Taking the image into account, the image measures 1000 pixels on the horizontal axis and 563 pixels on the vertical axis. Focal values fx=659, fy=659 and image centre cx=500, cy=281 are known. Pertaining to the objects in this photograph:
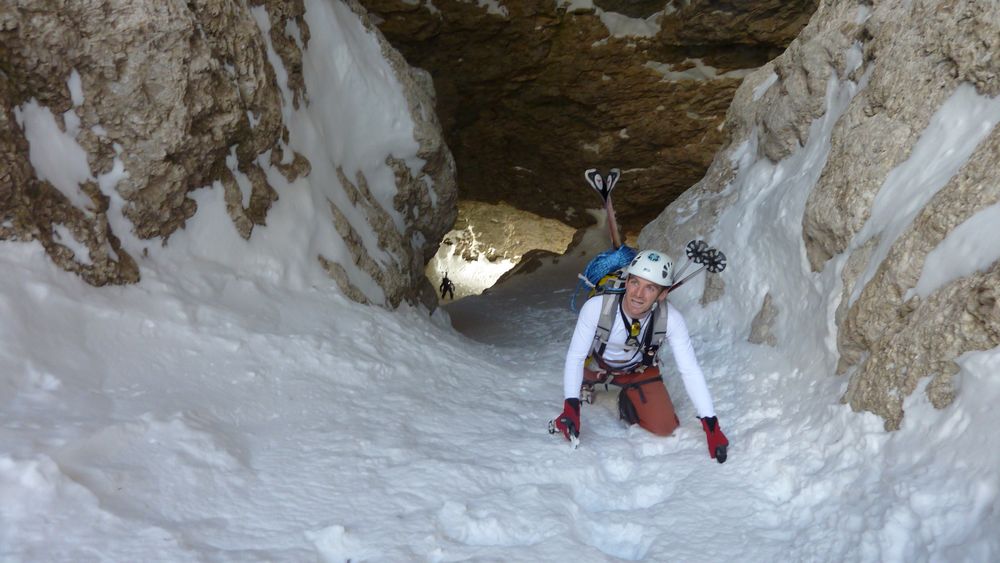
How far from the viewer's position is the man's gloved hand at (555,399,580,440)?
4449 millimetres

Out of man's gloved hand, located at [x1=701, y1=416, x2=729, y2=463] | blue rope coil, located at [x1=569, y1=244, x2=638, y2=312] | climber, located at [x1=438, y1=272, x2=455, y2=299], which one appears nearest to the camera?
man's gloved hand, located at [x1=701, y1=416, x2=729, y2=463]

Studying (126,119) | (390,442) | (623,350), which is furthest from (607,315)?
(126,119)

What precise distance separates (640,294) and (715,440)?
3.57 feet

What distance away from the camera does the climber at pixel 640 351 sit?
4.43 metres

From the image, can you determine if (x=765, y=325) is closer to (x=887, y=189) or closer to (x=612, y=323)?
(x=887, y=189)

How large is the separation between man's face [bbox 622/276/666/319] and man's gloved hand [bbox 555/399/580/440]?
81cm

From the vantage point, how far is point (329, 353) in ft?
17.7

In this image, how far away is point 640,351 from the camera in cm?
502

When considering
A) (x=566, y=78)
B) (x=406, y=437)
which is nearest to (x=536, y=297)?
(x=566, y=78)

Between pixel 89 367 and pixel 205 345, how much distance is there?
0.83 meters

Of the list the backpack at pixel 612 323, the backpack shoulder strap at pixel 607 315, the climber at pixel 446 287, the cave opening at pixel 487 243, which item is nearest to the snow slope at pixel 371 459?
the backpack at pixel 612 323

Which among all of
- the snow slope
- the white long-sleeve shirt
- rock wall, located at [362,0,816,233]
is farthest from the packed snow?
rock wall, located at [362,0,816,233]

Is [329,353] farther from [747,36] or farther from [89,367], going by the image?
[747,36]

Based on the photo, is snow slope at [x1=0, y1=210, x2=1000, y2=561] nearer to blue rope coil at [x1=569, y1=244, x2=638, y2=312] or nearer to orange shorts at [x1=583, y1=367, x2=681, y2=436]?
orange shorts at [x1=583, y1=367, x2=681, y2=436]
